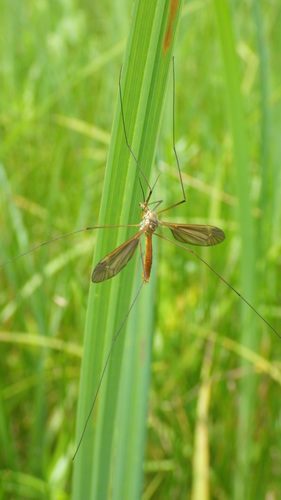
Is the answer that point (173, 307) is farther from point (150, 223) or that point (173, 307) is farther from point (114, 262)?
point (114, 262)

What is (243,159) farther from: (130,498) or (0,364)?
(0,364)

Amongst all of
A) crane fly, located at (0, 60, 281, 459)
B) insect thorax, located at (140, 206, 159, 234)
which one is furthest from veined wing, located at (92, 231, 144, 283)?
insect thorax, located at (140, 206, 159, 234)

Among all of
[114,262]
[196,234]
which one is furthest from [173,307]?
[114,262]

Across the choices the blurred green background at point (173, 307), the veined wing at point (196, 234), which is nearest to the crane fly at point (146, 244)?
the veined wing at point (196, 234)

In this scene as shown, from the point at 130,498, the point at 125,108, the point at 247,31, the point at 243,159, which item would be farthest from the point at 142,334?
the point at 247,31

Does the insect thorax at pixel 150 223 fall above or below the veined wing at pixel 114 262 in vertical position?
above

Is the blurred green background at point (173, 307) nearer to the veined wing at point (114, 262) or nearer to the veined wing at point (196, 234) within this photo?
the veined wing at point (196, 234)

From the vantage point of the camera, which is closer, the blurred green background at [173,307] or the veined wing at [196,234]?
the veined wing at [196,234]

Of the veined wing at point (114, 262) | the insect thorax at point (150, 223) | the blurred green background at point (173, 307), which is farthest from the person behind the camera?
the blurred green background at point (173, 307)
